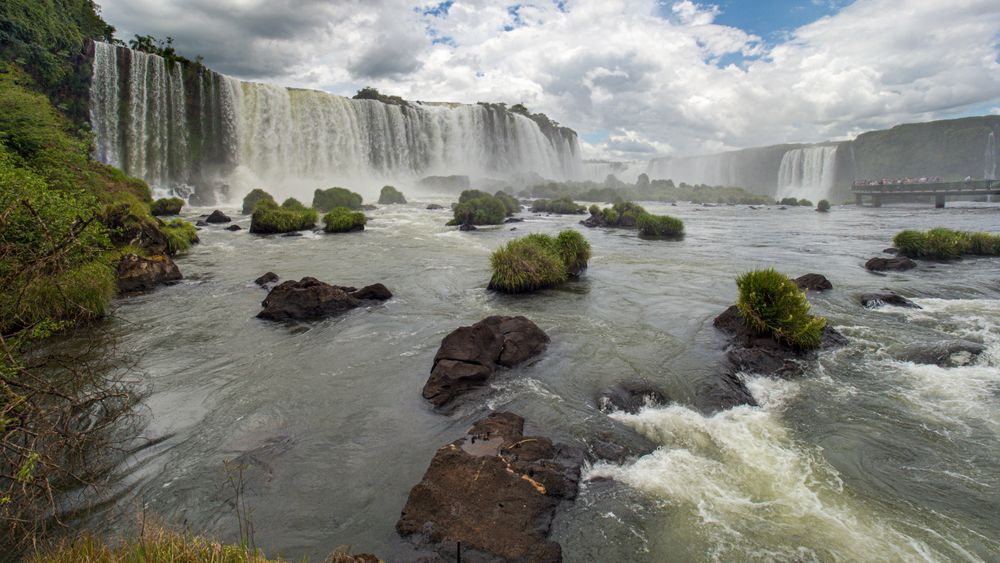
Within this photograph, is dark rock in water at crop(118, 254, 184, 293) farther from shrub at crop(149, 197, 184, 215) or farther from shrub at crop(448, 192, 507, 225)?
shrub at crop(149, 197, 184, 215)

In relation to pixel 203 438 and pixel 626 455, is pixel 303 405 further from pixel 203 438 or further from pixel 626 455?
pixel 626 455

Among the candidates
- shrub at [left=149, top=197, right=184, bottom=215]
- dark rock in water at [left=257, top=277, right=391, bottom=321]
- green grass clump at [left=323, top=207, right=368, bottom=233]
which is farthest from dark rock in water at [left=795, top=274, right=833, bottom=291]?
shrub at [left=149, top=197, right=184, bottom=215]

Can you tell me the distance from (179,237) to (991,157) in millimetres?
152864

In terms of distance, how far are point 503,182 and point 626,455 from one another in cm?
8638

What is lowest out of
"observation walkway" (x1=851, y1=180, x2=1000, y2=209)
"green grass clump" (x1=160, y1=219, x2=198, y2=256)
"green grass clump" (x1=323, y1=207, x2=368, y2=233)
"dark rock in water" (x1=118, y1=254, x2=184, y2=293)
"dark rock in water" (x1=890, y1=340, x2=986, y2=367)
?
"dark rock in water" (x1=890, y1=340, x2=986, y2=367)

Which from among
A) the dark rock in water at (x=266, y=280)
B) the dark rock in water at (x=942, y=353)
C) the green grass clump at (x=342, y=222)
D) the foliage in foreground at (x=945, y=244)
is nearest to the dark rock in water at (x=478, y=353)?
the dark rock in water at (x=942, y=353)

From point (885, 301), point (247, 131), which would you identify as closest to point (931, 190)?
point (885, 301)

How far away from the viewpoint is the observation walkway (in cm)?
5241

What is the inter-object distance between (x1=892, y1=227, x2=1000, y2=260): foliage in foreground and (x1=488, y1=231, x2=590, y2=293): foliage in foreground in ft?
54.3

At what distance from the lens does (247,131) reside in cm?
5681

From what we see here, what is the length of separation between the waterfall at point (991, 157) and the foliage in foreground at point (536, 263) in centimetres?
13817

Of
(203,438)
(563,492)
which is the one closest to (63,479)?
(203,438)

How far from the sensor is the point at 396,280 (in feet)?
60.3

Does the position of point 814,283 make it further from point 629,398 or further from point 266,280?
point 266,280
